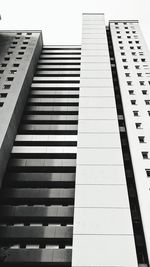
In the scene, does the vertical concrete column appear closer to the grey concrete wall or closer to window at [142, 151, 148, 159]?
window at [142, 151, 148, 159]

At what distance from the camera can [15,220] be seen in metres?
21.1

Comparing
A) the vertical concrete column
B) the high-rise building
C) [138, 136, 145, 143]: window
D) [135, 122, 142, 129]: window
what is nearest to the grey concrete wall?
the high-rise building

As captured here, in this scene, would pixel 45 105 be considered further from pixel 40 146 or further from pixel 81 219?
pixel 81 219

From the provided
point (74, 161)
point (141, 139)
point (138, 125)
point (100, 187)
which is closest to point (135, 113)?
point (138, 125)

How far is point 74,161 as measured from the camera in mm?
24875

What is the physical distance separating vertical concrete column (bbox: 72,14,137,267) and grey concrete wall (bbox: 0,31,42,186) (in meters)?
5.86

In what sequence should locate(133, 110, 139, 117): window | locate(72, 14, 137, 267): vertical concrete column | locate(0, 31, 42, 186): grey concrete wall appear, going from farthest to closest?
locate(133, 110, 139, 117): window < locate(0, 31, 42, 186): grey concrete wall < locate(72, 14, 137, 267): vertical concrete column

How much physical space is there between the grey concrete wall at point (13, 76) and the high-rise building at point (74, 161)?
12cm

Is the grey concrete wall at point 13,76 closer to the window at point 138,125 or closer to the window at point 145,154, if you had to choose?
the window at point 138,125

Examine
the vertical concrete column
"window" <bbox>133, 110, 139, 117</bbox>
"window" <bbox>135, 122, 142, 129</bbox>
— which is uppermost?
"window" <bbox>133, 110, 139, 117</bbox>

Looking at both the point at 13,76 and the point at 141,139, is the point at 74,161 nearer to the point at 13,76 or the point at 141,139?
the point at 141,139

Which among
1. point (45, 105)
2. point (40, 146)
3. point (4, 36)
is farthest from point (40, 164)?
→ point (4, 36)

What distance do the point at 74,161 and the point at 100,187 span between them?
18.3ft

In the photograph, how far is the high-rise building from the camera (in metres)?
17.9
